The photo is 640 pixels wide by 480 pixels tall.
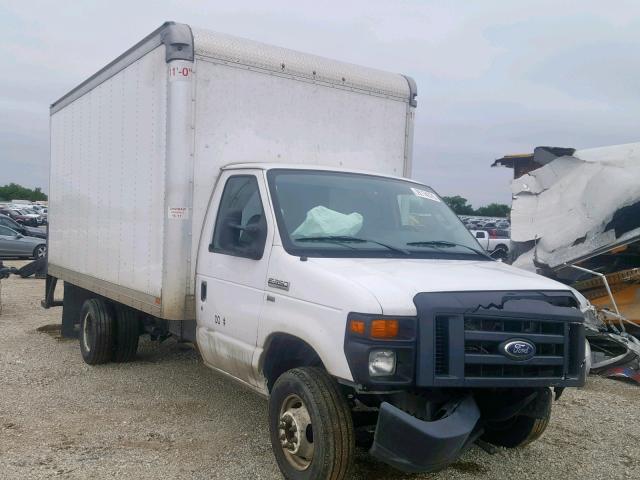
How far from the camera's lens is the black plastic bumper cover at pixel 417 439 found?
3.51m

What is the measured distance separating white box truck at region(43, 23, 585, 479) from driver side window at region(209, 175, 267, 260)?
0.02 meters

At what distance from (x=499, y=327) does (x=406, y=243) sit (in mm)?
1163

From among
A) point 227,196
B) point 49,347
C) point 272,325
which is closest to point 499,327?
point 272,325

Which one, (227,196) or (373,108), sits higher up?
(373,108)

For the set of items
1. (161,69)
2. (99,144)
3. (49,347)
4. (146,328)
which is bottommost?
(49,347)

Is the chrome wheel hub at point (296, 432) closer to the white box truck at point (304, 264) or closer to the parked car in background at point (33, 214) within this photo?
the white box truck at point (304, 264)

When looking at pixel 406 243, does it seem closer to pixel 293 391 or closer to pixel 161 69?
pixel 293 391

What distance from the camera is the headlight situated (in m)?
3.66

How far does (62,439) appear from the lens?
5262mm

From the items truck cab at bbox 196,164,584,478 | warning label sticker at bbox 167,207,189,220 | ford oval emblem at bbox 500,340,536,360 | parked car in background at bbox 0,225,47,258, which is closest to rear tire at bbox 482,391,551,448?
truck cab at bbox 196,164,584,478

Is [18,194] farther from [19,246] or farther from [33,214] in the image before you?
[19,246]

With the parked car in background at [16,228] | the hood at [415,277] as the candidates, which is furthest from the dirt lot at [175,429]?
the parked car in background at [16,228]

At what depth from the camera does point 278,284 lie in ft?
14.7

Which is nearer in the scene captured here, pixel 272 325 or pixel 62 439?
pixel 272 325
